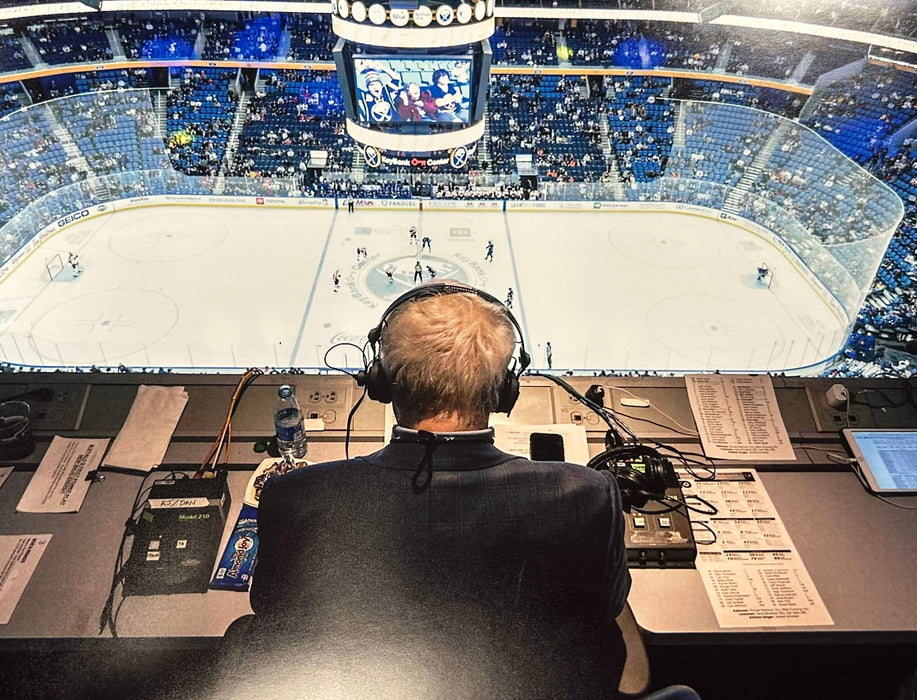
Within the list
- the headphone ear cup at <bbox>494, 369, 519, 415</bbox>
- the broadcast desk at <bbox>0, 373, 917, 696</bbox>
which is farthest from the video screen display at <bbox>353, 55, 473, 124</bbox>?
the headphone ear cup at <bbox>494, 369, 519, 415</bbox>

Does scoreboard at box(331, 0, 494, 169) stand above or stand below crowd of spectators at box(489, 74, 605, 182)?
above

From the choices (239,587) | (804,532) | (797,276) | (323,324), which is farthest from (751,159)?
(239,587)

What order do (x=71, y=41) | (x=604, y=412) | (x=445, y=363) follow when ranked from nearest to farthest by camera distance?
(x=445, y=363) → (x=604, y=412) → (x=71, y=41)

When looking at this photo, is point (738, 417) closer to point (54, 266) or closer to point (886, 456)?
point (886, 456)

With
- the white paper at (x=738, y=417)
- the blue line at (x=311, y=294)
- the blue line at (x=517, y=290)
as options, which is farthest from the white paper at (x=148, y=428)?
the blue line at (x=517, y=290)

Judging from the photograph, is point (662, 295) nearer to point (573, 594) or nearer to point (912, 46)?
point (912, 46)

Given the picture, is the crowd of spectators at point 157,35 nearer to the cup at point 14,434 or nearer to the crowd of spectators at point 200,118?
the crowd of spectators at point 200,118

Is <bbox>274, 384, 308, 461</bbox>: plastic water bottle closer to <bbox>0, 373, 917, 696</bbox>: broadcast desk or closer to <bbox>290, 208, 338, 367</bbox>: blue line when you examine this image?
<bbox>0, 373, 917, 696</bbox>: broadcast desk

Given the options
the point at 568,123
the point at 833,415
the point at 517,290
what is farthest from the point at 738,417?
the point at 568,123
